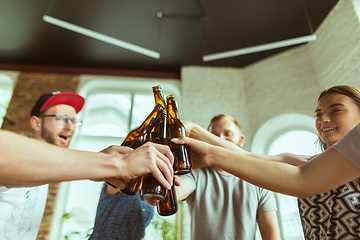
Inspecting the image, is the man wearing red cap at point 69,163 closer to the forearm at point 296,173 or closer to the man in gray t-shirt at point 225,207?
the forearm at point 296,173

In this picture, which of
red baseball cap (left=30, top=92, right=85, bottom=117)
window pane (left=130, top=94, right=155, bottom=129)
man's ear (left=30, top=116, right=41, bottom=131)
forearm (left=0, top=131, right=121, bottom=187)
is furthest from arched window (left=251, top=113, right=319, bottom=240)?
forearm (left=0, top=131, right=121, bottom=187)

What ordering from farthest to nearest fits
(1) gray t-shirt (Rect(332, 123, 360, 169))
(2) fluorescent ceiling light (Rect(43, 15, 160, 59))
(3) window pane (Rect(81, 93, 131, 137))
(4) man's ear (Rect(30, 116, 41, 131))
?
(3) window pane (Rect(81, 93, 131, 137)) < (2) fluorescent ceiling light (Rect(43, 15, 160, 59)) < (4) man's ear (Rect(30, 116, 41, 131)) < (1) gray t-shirt (Rect(332, 123, 360, 169))

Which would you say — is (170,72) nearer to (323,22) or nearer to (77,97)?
(323,22)

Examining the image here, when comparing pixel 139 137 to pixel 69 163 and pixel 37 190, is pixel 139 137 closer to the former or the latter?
pixel 69 163

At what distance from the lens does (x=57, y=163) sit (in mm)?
614

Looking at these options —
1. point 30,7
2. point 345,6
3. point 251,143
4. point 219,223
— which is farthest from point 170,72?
point 219,223

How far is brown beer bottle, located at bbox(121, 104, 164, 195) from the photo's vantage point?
90 cm

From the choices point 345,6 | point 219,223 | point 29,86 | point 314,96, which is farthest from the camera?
point 29,86

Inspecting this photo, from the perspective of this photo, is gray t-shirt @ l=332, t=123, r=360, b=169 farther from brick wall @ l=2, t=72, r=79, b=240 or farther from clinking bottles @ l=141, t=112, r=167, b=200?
brick wall @ l=2, t=72, r=79, b=240

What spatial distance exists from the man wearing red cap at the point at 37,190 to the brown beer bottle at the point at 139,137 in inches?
27.1

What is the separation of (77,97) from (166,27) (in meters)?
2.42

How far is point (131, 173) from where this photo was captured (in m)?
0.70

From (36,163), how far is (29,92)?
4488 mm

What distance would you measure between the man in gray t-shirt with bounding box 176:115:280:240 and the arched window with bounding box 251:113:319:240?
2.53 metres
